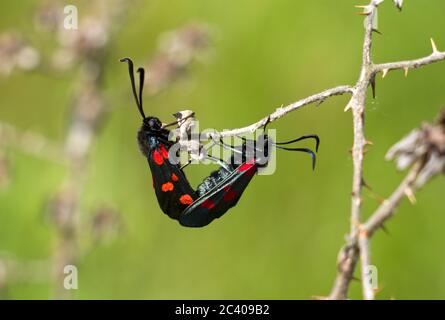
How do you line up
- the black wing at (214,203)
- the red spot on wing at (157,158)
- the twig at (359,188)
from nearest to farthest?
the twig at (359,188)
the black wing at (214,203)
the red spot on wing at (157,158)

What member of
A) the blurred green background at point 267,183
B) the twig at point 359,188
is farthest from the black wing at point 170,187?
the blurred green background at point 267,183

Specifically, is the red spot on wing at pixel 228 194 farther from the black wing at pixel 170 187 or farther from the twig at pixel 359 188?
the twig at pixel 359 188

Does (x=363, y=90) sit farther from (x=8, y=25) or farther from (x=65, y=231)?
(x=8, y=25)

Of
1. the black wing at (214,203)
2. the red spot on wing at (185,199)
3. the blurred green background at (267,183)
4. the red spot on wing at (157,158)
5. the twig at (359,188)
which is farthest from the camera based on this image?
the blurred green background at (267,183)

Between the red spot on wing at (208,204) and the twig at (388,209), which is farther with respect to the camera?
the red spot on wing at (208,204)

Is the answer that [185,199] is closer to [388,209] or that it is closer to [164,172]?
[164,172]

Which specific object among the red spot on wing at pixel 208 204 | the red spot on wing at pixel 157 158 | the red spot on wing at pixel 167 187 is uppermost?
Result: the red spot on wing at pixel 157 158

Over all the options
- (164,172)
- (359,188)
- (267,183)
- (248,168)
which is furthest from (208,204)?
(267,183)

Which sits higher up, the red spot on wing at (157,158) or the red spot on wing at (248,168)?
the red spot on wing at (157,158)
